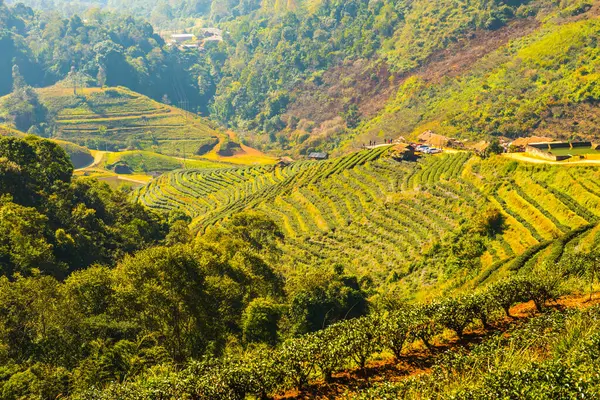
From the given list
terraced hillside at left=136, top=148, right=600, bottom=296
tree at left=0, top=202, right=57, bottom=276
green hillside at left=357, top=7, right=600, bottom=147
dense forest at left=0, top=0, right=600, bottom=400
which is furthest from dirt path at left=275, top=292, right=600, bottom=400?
green hillside at left=357, top=7, right=600, bottom=147

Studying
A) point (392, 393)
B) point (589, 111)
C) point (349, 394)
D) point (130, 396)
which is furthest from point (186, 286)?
point (589, 111)

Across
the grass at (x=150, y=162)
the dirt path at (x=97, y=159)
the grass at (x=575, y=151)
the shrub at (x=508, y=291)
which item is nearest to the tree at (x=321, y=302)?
the shrub at (x=508, y=291)

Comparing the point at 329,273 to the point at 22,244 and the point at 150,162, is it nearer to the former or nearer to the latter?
the point at 22,244

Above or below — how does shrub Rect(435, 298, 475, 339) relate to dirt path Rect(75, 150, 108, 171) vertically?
above

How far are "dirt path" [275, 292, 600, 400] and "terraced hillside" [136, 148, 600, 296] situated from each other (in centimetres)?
1466

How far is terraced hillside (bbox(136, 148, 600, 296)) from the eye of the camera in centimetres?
3972

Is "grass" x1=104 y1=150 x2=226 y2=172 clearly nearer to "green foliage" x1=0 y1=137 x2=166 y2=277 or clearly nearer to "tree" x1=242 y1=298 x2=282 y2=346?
"green foliage" x1=0 y1=137 x2=166 y2=277

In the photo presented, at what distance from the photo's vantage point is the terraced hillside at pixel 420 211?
39.7 metres

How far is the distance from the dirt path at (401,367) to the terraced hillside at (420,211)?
48.1 ft

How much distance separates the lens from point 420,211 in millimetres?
54219

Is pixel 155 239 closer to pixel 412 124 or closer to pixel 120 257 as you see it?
pixel 120 257

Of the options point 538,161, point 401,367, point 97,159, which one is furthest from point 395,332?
point 97,159

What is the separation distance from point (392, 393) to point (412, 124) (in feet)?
425

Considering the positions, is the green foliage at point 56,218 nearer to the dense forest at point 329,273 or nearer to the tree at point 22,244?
the tree at point 22,244
